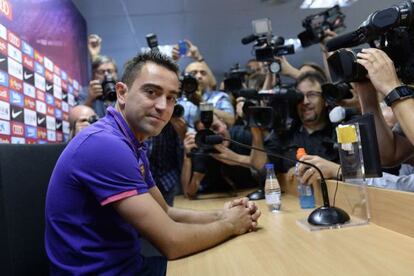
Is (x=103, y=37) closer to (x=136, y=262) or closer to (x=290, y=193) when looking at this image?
(x=290, y=193)

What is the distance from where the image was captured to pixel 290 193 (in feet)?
6.15

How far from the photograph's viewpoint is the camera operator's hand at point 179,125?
212 centimetres

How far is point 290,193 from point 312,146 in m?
0.29

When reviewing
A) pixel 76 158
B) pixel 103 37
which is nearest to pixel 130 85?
pixel 76 158

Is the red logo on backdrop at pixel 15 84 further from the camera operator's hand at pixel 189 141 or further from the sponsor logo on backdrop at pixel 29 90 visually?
the camera operator's hand at pixel 189 141

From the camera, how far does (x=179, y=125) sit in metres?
2.15

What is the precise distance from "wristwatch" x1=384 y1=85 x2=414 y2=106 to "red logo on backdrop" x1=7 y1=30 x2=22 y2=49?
5.26 ft

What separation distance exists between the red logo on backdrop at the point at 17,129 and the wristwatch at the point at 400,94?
1.52m

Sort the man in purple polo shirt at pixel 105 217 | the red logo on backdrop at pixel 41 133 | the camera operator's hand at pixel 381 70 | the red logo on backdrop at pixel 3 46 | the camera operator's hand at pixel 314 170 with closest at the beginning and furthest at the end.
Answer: the man in purple polo shirt at pixel 105 217 < the camera operator's hand at pixel 381 70 < the camera operator's hand at pixel 314 170 < the red logo on backdrop at pixel 3 46 < the red logo on backdrop at pixel 41 133

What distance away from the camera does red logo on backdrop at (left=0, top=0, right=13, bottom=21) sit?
5.21ft

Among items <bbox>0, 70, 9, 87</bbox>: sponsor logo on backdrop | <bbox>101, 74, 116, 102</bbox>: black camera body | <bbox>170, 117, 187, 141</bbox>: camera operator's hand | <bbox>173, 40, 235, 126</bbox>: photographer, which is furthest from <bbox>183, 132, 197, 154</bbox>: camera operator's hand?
<bbox>0, 70, 9, 87</bbox>: sponsor logo on backdrop

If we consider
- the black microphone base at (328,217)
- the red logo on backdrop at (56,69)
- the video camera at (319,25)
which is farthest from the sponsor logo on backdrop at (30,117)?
the video camera at (319,25)

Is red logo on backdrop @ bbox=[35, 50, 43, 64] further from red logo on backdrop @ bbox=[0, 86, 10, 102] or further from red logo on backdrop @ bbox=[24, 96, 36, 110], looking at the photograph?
red logo on backdrop @ bbox=[0, 86, 10, 102]

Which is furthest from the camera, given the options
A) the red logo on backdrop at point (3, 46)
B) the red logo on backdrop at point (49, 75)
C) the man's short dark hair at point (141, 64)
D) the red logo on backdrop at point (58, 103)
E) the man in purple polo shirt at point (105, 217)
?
the red logo on backdrop at point (58, 103)
